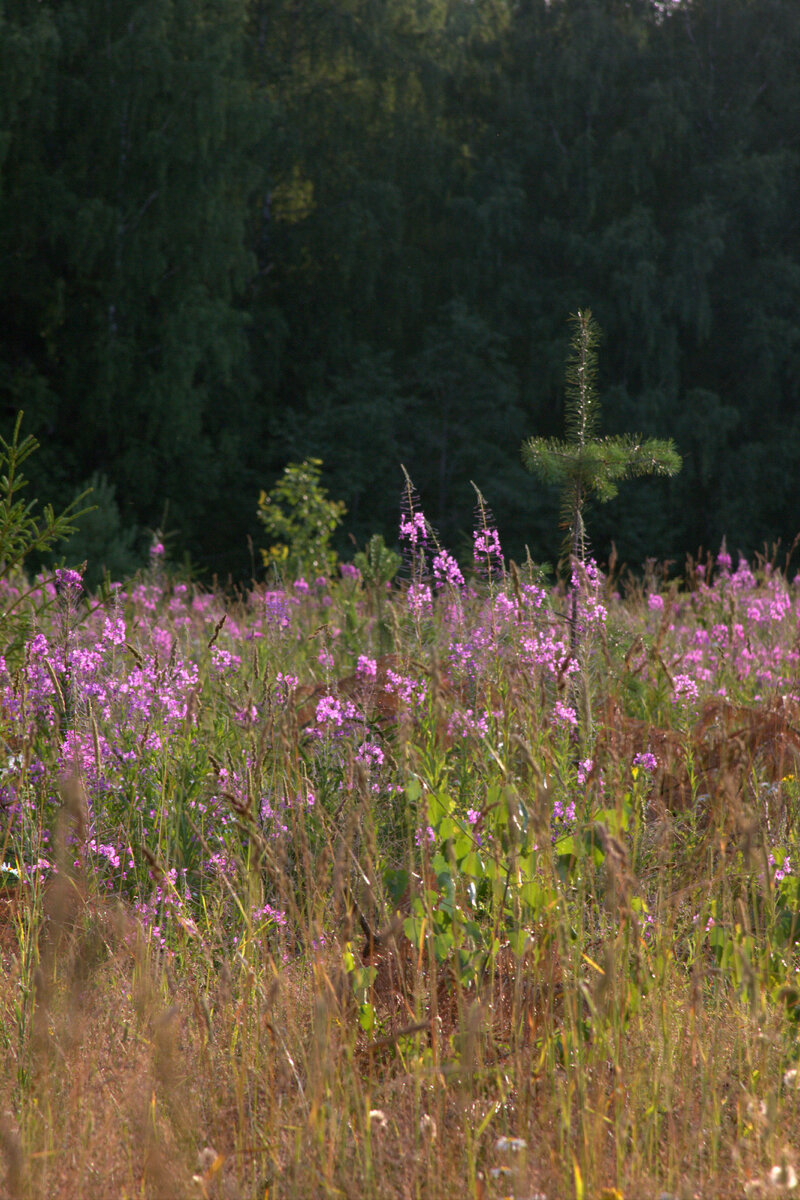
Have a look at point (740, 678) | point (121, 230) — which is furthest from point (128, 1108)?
point (121, 230)

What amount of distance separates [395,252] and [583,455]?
64.1ft

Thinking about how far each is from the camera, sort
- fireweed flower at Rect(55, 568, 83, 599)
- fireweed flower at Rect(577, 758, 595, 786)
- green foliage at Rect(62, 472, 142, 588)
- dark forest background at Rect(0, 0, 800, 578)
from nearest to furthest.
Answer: fireweed flower at Rect(577, 758, 595, 786)
fireweed flower at Rect(55, 568, 83, 599)
green foliage at Rect(62, 472, 142, 588)
dark forest background at Rect(0, 0, 800, 578)

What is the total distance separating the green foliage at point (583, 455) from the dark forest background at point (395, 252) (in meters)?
13.1

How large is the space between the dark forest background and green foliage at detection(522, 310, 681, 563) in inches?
515

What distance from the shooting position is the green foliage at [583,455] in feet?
11.8

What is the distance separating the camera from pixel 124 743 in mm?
3201

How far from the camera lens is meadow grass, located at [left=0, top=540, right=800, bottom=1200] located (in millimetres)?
1732

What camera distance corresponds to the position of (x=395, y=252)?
2211cm

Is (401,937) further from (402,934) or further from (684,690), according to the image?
(684,690)

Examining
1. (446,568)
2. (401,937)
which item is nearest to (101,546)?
(446,568)

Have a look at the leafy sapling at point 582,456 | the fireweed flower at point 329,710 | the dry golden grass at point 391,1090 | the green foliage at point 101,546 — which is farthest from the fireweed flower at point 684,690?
the green foliage at point 101,546

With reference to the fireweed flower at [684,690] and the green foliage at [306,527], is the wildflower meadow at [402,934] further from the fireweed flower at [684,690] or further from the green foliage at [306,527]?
the green foliage at [306,527]

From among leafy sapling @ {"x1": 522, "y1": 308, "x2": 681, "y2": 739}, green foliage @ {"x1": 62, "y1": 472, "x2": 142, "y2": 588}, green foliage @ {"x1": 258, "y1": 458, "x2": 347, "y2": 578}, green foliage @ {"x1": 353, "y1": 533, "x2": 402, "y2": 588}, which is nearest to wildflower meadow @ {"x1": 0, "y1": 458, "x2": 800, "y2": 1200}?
leafy sapling @ {"x1": 522, "y1": 308, "x2": 681, "y2": 739}

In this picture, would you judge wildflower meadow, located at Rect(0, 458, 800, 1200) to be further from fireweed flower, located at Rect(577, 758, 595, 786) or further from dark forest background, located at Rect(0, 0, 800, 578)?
dark forest background, located at Rect(0, 0, 800, 578)
